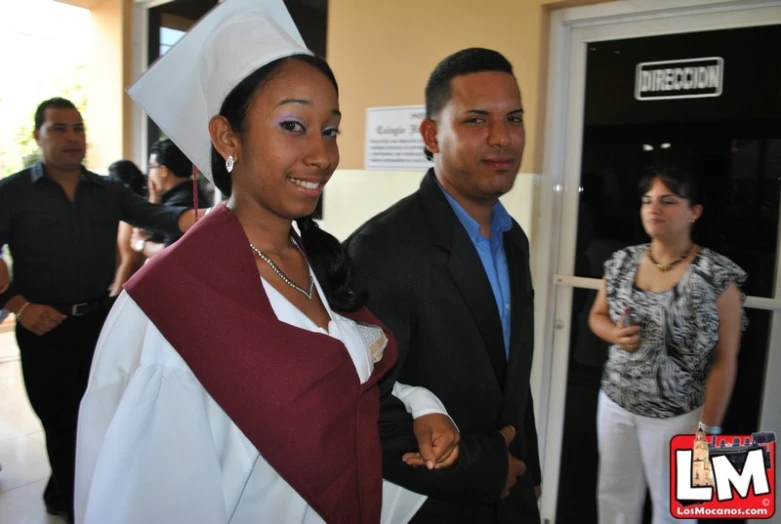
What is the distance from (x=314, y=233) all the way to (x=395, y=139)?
152 centimetres

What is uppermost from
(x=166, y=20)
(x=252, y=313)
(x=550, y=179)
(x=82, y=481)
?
(x=166, y=20)

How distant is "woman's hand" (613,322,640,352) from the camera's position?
2.00 metres

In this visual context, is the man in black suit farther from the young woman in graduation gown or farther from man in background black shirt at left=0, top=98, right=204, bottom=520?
man in background black shirt at left=0, top=98, right=204, bottom=520

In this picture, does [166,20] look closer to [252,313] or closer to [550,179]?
[550,179]

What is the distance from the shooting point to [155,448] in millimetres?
705

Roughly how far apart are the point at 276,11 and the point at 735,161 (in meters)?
1.67

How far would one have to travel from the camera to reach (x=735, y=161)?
6.17ft

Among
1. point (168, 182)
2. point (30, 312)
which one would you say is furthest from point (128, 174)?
point (30, 312)

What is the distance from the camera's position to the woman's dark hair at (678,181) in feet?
6.41

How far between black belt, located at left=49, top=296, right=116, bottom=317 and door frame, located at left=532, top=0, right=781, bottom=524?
1893 millimetres

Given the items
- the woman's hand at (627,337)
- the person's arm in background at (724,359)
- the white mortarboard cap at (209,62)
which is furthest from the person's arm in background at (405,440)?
the person's arm in background at (724,359)

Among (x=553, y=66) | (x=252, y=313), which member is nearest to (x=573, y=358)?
(x=553, y=66)

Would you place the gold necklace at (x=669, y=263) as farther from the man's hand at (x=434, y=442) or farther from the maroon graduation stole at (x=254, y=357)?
the maroon graduation stole at (x=254, y=357)

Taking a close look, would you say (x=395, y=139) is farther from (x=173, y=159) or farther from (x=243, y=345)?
(x=243, y=345)
